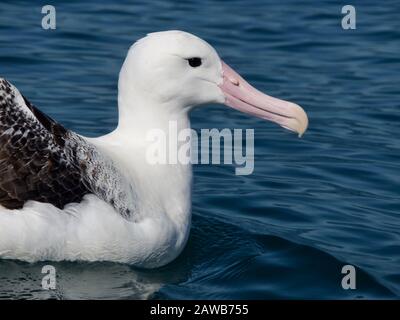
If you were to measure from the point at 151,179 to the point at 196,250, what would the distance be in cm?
70

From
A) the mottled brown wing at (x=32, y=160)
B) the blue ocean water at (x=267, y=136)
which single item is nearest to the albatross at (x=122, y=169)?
the mottled brown wing at (x=32, y=160)

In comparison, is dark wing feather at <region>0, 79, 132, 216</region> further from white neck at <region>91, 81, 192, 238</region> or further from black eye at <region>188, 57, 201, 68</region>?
black eye at <region>188, 57, 201, 68</region>

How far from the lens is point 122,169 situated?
8.49 m

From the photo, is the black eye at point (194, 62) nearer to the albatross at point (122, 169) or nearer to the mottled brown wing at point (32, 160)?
the albatross at point (122, 169)

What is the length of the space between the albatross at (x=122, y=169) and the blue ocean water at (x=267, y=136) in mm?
228

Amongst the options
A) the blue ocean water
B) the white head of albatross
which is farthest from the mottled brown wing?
the white head of albatross

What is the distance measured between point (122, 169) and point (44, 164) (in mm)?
706

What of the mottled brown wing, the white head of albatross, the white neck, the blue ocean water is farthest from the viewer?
the white neck

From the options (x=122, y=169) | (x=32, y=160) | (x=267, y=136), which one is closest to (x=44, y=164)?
(x=32, y=160)

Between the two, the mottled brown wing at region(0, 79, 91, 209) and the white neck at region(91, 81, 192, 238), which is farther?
the white neck at region(91, 81, 192, 238)

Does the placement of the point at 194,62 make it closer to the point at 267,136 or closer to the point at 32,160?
the point at 32,160

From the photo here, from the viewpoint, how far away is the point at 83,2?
1598 cm

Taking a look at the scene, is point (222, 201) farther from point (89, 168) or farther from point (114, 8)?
point (114, 8)

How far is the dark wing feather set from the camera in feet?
25.8
